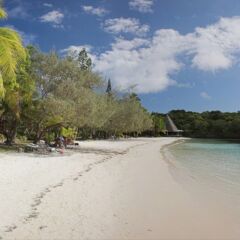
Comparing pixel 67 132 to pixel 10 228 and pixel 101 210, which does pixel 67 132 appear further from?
pixel 10 228

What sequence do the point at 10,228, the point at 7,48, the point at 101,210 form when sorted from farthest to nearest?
the point at 7,48 → the point at 101,210 → the point at 10,228

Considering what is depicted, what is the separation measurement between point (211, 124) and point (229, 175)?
8419 cm

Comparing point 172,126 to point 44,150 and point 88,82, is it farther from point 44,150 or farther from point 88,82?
point 44,150

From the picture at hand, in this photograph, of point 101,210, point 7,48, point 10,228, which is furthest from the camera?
point 7,48

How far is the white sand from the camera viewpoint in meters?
7.18

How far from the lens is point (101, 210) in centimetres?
887

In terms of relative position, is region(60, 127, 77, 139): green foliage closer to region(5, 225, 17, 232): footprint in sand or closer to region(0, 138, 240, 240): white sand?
region(0, 138, 240, 240): white sand

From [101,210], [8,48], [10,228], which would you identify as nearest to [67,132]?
[8,48]

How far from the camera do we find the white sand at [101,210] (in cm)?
718

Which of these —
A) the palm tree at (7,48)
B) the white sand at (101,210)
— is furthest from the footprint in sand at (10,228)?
the palm tree at (7,48)

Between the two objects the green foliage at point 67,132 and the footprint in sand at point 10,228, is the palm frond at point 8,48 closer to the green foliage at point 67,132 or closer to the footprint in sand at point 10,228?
the footprint in sand at point 10,228

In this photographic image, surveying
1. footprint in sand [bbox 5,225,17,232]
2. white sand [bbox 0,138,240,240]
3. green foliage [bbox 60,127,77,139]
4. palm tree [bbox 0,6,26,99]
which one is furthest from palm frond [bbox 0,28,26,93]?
green foliage [bbox 60,127,77,139]

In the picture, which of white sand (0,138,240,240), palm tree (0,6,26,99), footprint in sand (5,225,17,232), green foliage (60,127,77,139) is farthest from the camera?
green foliage (60,127,77,139)

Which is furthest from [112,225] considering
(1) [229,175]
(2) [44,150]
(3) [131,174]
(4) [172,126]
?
(4) [172,126]
